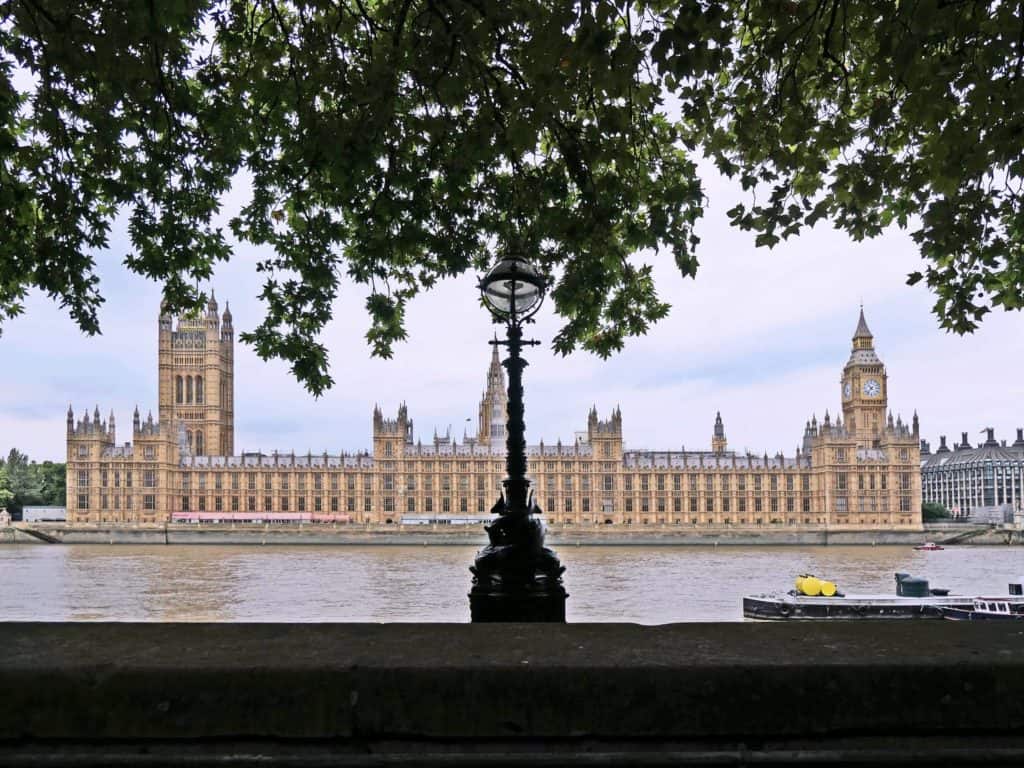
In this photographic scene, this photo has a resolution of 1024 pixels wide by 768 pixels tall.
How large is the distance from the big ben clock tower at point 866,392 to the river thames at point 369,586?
133 feet

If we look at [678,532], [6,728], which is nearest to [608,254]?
[6,728]

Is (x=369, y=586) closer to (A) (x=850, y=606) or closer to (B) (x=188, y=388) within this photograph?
(A) (x=850, y=606)

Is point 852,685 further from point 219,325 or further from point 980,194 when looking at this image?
point 219,325

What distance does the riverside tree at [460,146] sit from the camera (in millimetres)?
5297

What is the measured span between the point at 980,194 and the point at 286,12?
18.3ft

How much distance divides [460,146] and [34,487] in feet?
303

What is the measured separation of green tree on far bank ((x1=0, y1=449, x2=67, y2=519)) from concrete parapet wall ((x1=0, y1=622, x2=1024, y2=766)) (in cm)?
8820

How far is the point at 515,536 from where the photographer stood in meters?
5.29

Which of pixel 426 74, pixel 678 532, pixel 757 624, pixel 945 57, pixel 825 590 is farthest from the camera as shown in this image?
pixel 678 532

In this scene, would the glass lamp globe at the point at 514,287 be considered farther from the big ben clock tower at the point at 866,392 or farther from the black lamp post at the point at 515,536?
the big ben clock tower at the point at 866,392

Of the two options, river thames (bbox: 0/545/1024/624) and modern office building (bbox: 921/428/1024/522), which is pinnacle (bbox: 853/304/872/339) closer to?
modern office building (bbox: 921/428/1024/522)

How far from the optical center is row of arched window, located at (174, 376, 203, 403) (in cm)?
8806

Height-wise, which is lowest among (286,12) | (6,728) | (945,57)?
(6,728)

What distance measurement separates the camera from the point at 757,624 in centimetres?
257
